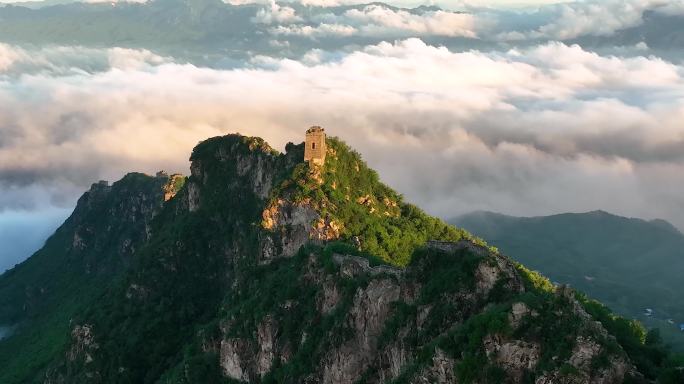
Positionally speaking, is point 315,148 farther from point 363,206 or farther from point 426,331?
point 426,331

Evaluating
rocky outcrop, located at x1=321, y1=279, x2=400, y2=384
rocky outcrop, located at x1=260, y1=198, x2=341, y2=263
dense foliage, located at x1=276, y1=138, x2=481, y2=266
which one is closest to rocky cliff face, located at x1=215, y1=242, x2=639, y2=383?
rocky outcrop, located at x1=321, y1=279, x2=400, y2=384

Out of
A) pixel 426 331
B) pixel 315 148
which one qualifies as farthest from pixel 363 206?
pixel 426 331

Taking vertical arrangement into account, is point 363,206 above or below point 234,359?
above

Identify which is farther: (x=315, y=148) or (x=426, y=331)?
(x=315, y=148)

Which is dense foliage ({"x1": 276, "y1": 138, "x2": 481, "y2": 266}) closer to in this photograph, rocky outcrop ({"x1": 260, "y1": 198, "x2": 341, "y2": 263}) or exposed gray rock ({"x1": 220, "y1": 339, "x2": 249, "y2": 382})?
rocky outcrop ({"x1": 260, "y1": 198, "x2": 341, "y2": 263})

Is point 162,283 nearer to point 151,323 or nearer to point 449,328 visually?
point 151,323

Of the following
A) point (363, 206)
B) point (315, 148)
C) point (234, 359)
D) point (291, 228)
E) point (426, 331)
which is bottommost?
point (234, 359)

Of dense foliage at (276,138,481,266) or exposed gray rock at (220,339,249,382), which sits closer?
exposed gray rock at (220,339,249,382)

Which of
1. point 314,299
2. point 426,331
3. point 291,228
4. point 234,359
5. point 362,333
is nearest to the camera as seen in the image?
point 426,331
